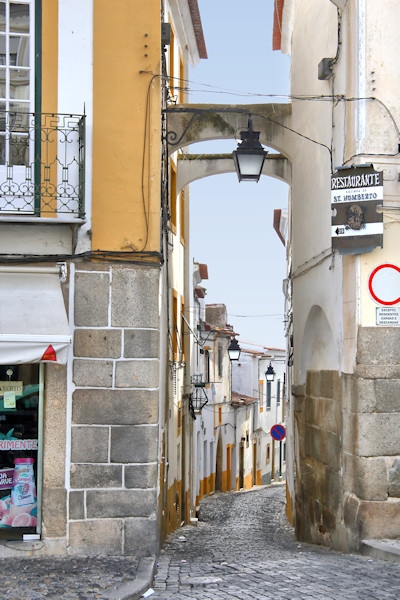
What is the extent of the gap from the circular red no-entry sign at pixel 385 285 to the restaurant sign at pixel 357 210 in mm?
284

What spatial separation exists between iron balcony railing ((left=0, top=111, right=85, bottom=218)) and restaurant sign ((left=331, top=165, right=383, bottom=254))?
2.86 metres

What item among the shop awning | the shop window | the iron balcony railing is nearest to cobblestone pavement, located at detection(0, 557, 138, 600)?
the shop window

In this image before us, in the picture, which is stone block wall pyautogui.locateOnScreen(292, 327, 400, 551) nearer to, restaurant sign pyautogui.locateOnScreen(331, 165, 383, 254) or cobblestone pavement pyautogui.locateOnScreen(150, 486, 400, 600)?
cobblestone pavement pyautogui.locateOnScreen(150, 486, 400, 600)

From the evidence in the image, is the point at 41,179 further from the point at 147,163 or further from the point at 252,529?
the point at 252,529

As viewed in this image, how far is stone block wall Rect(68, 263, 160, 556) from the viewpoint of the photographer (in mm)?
9500

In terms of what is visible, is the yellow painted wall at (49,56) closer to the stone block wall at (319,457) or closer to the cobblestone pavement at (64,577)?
the cobblestone pavement at (64,577)

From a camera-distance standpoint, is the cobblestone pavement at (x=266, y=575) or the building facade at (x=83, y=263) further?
the building facade at (x=83, y=263)

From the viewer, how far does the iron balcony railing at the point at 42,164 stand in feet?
31.5

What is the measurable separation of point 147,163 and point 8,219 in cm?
155

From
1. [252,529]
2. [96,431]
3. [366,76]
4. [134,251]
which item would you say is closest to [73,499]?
[96,431]

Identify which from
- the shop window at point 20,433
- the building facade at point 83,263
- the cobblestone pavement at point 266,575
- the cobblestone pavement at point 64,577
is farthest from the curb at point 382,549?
the shop window at point 20,433

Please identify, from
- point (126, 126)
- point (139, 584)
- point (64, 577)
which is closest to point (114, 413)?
point (64, 577)

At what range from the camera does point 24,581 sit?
318 inches

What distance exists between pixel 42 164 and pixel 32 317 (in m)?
1.61
